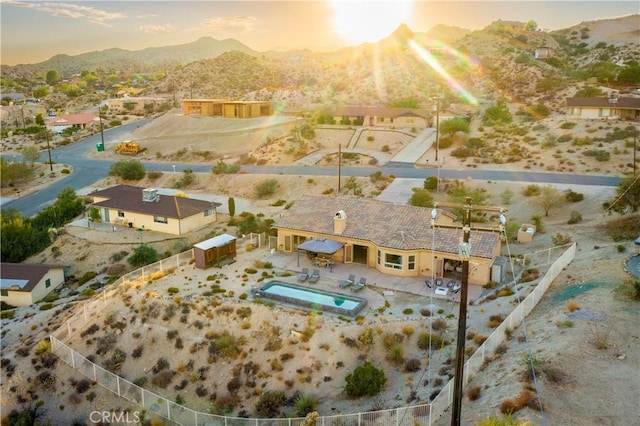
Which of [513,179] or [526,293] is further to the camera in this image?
[513,179]

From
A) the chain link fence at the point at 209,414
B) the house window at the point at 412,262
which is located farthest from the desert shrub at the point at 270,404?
the house window at the point at 412,262

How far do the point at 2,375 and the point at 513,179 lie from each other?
4450 centimetres

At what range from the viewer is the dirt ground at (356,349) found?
17828 mm

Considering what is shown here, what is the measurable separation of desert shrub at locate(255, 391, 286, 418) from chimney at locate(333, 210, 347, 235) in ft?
41.5

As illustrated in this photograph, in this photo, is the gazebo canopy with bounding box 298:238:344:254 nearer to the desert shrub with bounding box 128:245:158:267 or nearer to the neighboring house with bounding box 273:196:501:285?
the neighboring house with bounding box 273:196:501:285

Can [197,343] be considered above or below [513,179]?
below

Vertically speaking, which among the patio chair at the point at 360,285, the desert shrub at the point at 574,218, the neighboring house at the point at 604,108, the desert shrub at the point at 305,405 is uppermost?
the neighboring house at the point at 604,108

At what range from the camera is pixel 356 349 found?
79.7 feet

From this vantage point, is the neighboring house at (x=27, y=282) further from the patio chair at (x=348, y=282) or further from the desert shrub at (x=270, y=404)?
the desert shrub at (x=270, y=404)

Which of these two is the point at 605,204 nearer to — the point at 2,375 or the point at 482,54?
the point at 2,375

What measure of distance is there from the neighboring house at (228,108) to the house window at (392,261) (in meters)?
66.3

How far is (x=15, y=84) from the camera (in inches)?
7259

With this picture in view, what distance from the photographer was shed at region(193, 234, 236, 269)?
33500mm

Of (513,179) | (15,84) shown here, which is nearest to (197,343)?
(513,179)
